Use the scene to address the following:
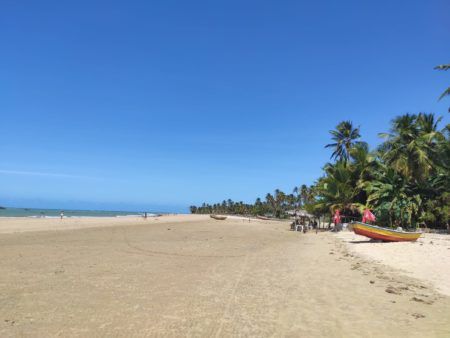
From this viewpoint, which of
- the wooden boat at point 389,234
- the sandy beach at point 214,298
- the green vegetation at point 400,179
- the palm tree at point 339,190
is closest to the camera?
the sandy beach at point 214,298

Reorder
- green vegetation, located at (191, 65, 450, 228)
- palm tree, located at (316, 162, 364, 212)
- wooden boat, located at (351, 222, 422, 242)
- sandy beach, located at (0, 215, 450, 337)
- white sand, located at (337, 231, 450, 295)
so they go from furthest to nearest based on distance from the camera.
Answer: palm tree, located at (316, 162, 364, 212) < green vegetation, located at (191, 65, 450, 228) < wooden boat, located at (351, 222, 422, 242) < white sand, located at (337, 231, 450, 295) < sandy beach, located at (0, 215, 450, 337)

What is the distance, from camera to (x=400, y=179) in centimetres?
2989

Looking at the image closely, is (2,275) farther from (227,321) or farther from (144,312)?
(227,321)

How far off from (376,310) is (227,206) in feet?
479

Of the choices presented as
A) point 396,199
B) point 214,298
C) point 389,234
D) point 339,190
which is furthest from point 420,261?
point 339,190

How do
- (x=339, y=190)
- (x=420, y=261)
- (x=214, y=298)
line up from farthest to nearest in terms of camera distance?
1. (x=339, y=190)
2. (x=420, y=261)
3. (x=214, y=298)

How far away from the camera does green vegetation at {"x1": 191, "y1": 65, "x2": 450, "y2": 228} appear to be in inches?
1112

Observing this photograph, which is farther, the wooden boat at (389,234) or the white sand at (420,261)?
the wooden boat at (389,234)

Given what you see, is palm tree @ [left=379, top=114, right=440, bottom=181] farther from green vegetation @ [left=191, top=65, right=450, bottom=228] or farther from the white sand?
the white sand

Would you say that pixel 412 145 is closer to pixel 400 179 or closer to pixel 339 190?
pixel 400 179

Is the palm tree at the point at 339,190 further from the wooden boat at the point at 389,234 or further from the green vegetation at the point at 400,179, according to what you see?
the wooden boat at the point at 389,234

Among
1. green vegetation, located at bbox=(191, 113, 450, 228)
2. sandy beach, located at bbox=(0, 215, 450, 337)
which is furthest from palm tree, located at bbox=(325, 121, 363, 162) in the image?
sandy beach, located at bbox=(0, 215, 450, 337)

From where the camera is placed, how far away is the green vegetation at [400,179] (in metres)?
28.2

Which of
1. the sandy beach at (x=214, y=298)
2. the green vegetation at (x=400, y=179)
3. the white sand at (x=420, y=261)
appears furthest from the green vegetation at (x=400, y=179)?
the sandy beach at (x=214, y=298)
